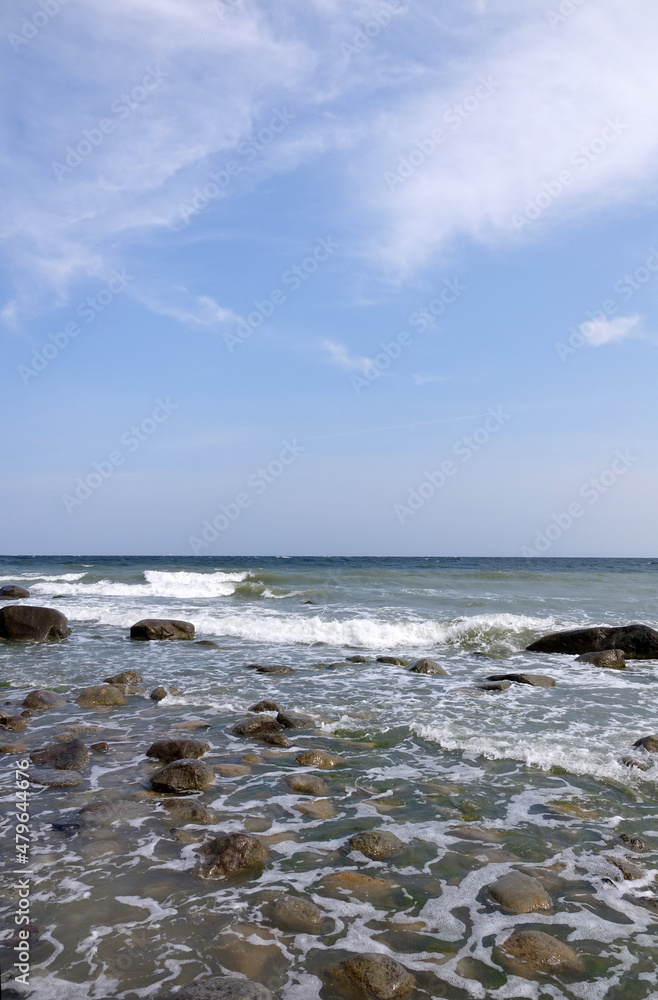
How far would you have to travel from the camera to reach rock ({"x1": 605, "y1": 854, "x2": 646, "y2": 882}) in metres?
4.08

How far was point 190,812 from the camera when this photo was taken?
196 inches

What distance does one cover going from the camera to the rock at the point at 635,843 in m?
4.46

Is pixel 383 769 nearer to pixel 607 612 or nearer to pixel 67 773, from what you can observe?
pixel 67 773

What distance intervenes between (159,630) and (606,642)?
9627 millimetres

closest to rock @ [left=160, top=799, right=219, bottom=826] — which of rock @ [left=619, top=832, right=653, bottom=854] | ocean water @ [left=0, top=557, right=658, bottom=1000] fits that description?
ocean water @ [left=0, top=557, right=658, bottom=1000]

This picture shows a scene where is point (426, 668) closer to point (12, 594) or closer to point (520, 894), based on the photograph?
point (520, 894)

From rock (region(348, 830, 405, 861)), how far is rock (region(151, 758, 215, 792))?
5.49ft

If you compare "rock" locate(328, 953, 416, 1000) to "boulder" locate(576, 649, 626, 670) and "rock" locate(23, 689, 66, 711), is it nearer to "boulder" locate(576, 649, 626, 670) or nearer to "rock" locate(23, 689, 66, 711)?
"rock" locate(23, 689, 66, 711)

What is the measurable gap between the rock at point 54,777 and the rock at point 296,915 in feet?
8.95

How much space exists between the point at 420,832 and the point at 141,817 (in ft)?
6.97

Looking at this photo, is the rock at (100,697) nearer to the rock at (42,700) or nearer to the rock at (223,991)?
the rock at (42,700)

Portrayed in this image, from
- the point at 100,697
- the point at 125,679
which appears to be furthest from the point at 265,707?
the point at 125,679

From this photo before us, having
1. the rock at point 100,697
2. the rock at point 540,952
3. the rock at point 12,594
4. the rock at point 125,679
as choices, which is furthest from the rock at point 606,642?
the rock at point 12,594

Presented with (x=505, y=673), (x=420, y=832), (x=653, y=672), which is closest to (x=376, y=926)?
(x=420, y=832)
